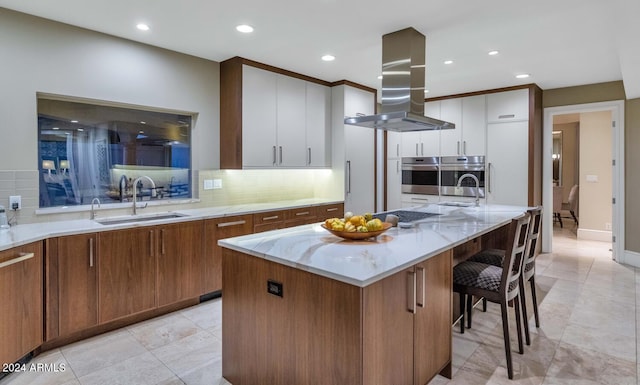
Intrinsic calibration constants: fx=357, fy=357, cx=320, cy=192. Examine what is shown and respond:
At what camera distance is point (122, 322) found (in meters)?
2.99

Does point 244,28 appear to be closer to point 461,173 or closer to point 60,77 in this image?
point 60,77

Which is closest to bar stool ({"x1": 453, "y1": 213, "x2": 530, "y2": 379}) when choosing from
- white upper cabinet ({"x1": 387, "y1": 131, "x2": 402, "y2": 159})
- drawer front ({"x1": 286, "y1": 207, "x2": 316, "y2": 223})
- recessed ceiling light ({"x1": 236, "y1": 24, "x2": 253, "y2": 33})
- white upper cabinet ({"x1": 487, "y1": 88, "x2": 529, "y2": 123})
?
drawer front ({"x1": 286, "y1": 207, "x2": 316, "y2": 223})

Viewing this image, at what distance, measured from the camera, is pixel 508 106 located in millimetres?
5152

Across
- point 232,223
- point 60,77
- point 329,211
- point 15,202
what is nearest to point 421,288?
point 232,223

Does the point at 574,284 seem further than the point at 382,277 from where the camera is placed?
Yes

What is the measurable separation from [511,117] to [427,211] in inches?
100

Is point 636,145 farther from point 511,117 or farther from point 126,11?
point 126,11

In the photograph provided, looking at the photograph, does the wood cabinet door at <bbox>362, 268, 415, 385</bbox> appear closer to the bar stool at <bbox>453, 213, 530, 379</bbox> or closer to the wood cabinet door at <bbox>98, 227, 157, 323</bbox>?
the bar stool at <bbox>453, 213, 530, 379</bbox>

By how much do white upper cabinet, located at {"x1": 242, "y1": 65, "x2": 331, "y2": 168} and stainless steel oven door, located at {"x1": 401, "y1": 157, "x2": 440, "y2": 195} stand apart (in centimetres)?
170

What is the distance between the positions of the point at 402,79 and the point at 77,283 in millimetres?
3080

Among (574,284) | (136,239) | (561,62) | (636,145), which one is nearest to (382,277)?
(136,239)

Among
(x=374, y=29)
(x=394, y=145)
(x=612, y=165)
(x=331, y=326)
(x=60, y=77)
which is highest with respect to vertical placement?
(x=374, y=29)

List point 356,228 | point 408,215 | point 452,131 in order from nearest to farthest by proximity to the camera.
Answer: point 356,228, point 408,215, point 452,131

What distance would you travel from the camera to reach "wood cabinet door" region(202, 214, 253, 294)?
343 centimetres
